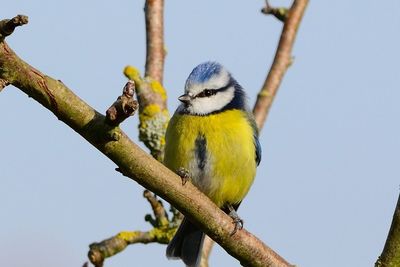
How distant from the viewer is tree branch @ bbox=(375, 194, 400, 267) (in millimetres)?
3205

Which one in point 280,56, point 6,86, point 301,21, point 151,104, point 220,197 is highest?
point 301,21

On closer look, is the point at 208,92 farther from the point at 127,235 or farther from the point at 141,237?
the point at 127,235

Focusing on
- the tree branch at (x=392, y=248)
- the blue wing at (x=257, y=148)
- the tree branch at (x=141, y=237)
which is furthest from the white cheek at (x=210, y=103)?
the tree branch at (x=392, y=248)

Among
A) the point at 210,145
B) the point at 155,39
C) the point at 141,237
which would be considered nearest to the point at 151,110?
the point at 155,39

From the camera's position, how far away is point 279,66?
5.22 metres

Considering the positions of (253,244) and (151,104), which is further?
(151,104)

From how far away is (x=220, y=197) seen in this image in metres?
4.93

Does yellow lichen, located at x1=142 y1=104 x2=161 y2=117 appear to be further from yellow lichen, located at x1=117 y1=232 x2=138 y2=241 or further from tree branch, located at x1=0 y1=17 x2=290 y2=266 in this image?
tree branch, located at x1=0 y1=17 x2=290 y2=266

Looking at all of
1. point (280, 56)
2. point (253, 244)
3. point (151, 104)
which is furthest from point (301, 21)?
point (253, 244)

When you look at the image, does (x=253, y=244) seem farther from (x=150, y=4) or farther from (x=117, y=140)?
(x=150, y=4)

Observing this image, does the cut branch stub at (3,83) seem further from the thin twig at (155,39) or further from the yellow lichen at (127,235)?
the thin twig at (155,39)

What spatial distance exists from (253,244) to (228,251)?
116mm

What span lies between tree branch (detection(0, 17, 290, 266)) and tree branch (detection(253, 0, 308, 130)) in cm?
183

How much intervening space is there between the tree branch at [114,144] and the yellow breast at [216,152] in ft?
4.38
